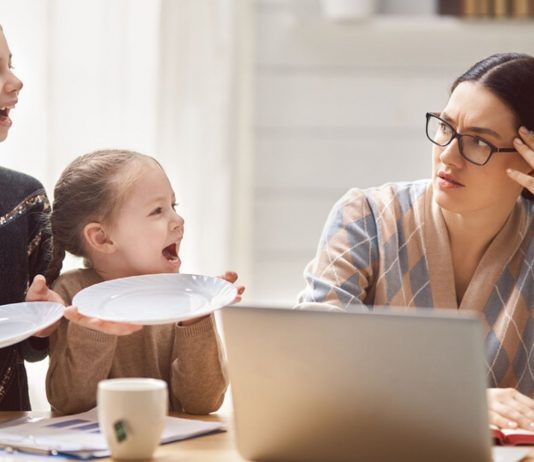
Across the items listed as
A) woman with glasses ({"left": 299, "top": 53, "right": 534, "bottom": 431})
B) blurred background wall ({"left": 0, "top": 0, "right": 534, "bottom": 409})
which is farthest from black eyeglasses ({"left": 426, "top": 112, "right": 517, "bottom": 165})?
blurred background wall ({"left": 0, "top": 0, "right": 534, "bottom": 409})

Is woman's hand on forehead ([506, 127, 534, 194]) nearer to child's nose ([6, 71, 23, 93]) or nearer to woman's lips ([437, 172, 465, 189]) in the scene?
woman's lips ([437, 172, 465, 189])

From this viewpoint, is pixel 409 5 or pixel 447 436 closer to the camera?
pixel 447 436

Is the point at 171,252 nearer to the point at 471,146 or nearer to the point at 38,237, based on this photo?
the point at 38,237

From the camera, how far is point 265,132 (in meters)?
3.31

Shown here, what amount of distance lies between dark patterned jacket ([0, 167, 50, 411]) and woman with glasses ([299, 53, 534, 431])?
54cm

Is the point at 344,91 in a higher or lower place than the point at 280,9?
lower

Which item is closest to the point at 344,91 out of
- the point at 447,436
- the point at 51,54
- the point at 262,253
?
the point at 262,253

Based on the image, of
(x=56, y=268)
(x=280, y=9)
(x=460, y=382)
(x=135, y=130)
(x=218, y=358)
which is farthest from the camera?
(x=280, y=9)

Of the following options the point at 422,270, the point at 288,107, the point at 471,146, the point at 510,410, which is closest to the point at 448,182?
the point at 471,146

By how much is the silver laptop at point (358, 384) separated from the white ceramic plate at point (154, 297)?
1.08ft

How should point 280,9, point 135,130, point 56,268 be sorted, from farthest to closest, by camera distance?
1. point 280,9
2. point 135,130
3. point 56,268

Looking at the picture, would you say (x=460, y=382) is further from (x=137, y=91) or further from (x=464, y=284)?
(x=137, y=91)

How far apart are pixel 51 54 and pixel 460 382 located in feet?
6.57

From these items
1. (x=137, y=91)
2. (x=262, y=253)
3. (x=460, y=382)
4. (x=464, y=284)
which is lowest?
(x=262, y=253)
